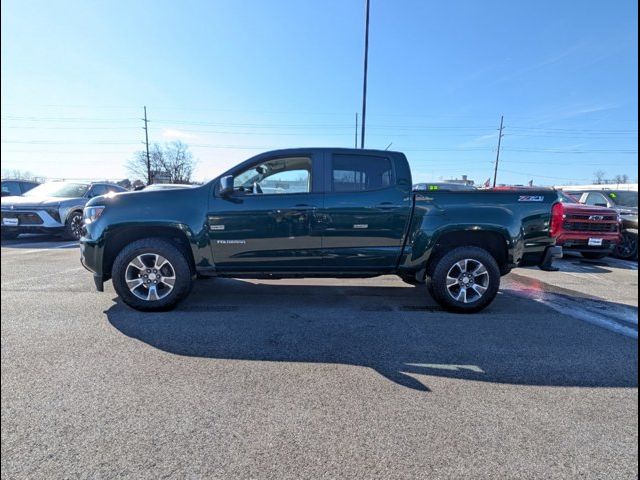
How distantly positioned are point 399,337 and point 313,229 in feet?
5.23

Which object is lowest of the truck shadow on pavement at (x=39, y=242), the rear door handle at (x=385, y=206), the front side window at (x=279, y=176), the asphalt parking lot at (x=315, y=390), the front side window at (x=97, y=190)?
the truck shadow on pavement at (x=39, y=242)

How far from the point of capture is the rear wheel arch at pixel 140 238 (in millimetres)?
4266

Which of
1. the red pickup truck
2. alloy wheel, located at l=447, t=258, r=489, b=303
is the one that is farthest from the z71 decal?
the red pickup truck

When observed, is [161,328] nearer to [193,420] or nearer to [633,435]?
[193,420]

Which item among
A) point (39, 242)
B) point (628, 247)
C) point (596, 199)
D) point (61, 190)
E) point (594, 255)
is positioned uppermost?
point (596, 199)

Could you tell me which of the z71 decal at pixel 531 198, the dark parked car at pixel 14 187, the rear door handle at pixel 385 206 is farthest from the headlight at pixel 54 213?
the z71 decal at pixel 531 198

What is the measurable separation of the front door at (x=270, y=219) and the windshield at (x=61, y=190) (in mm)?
9205

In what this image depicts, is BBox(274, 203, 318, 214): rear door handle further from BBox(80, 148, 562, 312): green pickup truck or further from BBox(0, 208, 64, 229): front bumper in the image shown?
BBox(0, 208, 64, 229): front bumper

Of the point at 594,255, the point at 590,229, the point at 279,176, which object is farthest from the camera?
the point at 594,255

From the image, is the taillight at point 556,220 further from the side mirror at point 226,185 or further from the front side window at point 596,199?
the front side window at point 596,199

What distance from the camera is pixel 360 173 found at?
14.5ft

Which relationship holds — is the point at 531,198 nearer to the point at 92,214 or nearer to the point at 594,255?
the point at 92,214

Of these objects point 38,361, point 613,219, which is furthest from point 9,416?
point 613,219

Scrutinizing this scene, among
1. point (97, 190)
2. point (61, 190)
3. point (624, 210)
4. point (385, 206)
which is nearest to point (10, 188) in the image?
point (61, 190)
